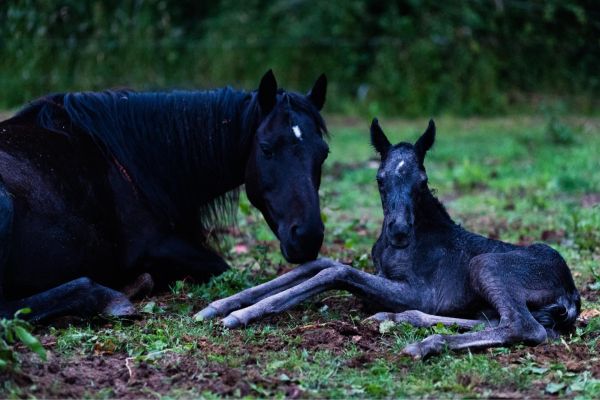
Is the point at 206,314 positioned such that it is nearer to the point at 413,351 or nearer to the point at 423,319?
the point at 423,319

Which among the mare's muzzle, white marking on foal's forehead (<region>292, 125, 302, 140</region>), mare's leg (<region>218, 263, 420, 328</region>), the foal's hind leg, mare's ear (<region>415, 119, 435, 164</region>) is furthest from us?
white marking on foal's forehead (<region>292, 125, 302, 140</region>)

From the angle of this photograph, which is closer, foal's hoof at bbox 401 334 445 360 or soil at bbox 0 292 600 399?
soil at bbox 0 292 600 399

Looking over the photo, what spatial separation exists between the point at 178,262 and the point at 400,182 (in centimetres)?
153

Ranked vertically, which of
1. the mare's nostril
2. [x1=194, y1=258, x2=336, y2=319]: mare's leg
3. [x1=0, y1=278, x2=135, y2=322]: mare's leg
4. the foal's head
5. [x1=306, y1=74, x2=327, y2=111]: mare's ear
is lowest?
[x1=194, y1=258, x2=336, y2=319]: mare's leg

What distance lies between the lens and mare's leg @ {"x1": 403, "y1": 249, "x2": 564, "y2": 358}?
4.73m

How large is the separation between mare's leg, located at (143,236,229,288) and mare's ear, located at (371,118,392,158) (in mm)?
1323

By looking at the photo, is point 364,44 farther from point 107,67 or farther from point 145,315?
point 145,315

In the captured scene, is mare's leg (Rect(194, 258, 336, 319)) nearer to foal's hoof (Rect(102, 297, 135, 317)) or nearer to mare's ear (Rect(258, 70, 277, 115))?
foal's hoof (Rect(102, 297, 135, 317))

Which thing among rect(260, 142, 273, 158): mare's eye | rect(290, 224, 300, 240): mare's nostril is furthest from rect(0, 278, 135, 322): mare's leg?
rect(260, 142, 273, 158): mare's eye

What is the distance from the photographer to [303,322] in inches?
209

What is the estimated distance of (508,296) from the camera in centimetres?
509

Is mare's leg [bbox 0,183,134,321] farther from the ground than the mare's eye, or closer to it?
closer to it

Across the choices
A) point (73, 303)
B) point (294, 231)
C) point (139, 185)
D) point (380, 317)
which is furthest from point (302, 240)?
point (73, 303)

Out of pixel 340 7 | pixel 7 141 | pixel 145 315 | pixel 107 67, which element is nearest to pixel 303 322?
A: pixel 145 315
